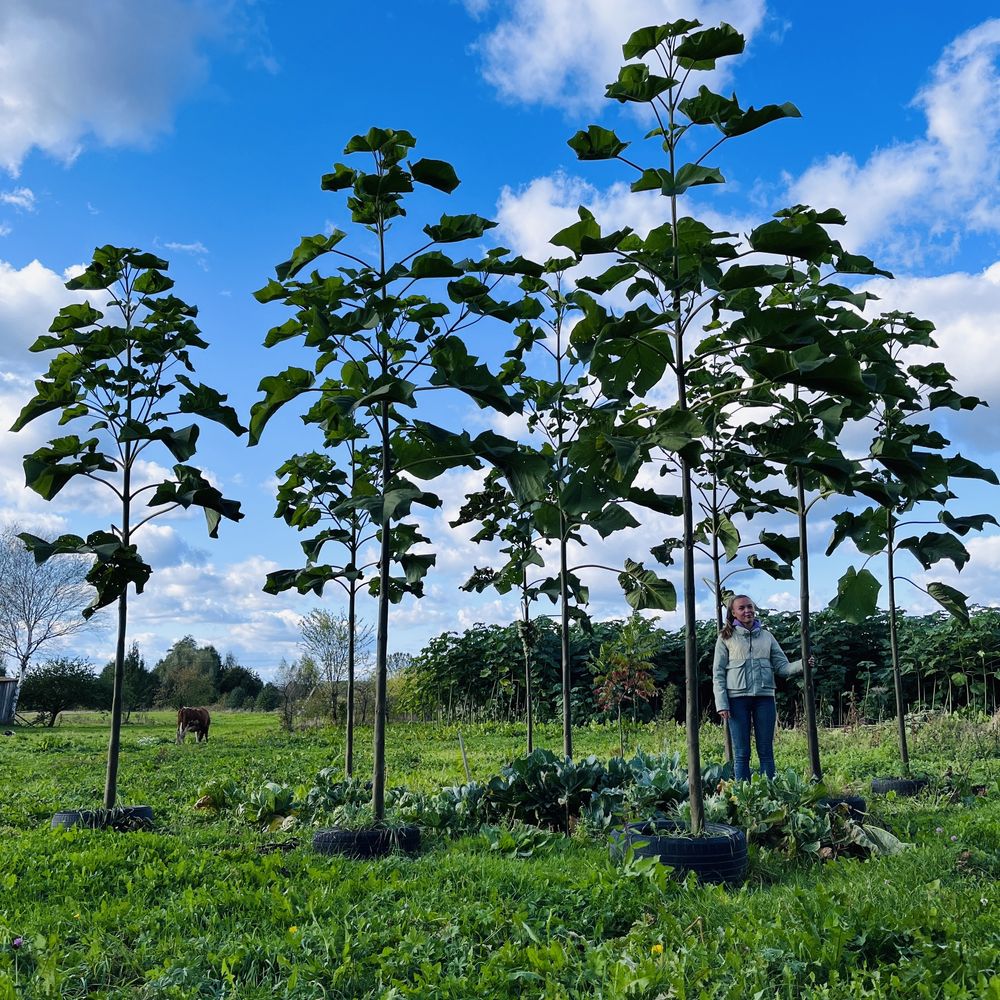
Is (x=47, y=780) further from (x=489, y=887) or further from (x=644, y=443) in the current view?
(x=644, y=443)

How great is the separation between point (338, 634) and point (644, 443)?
17478mm

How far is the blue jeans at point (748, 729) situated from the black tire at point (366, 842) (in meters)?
3.20

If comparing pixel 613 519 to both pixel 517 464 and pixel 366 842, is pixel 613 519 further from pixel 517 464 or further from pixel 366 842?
pixel 366 842

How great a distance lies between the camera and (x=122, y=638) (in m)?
7.27

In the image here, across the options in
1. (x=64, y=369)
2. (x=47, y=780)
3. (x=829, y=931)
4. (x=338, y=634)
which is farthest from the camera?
(x=338, y=634)

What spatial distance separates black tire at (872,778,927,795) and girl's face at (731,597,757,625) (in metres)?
2.08

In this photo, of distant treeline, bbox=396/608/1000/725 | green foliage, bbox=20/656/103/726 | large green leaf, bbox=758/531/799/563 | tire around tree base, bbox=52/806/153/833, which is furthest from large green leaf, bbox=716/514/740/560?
green foliage, bbox=20/656/103/726

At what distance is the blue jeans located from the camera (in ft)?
24.8

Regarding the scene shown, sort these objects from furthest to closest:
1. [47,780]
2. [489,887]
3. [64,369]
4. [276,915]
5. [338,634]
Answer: [338,634] → [47,780] → [64,369] → [489,887] → [276,915]

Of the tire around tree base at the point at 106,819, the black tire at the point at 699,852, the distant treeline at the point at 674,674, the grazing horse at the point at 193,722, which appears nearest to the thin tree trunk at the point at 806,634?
the black tire at the point at 699,852

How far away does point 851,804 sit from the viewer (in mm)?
6457

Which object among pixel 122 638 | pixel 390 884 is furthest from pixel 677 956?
pixel 122 638

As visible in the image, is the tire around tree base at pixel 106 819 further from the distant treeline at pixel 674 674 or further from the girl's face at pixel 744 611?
the distant treeline at pixel 674 674

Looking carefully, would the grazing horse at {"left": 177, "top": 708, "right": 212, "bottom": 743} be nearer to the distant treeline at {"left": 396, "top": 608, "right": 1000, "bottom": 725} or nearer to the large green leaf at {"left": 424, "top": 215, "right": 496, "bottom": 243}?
the distant treeline at {"left": 396, "top": 608, "right": 1000, "bottom": 725}
